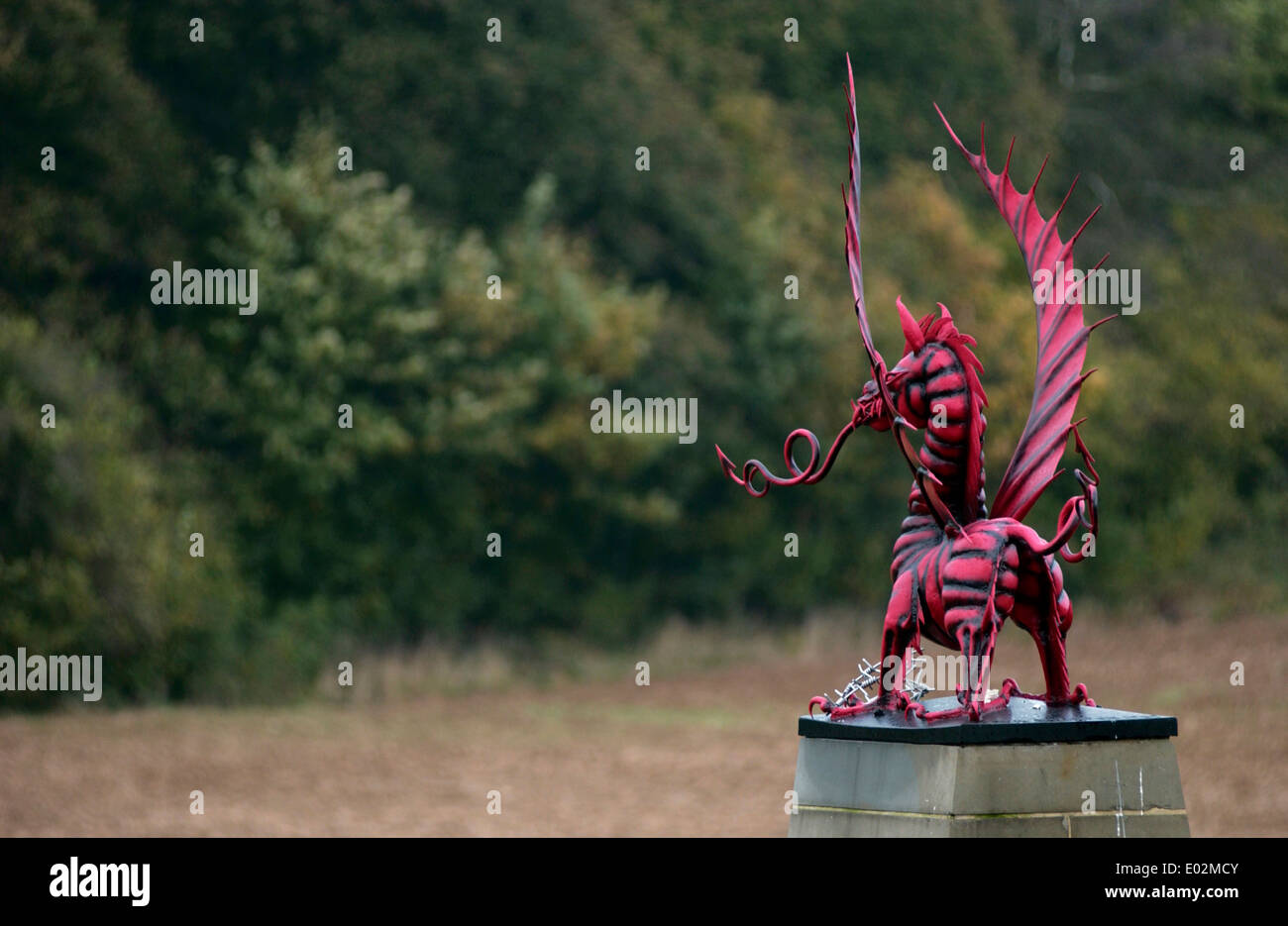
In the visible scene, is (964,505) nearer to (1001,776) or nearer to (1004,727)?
(1004,727)

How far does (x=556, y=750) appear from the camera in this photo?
76.8 ft

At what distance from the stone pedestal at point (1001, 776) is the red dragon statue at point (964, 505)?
0.17 meters

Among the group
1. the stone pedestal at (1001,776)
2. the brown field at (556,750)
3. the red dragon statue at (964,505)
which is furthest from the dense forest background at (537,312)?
the stone pedestal at (1001,776)

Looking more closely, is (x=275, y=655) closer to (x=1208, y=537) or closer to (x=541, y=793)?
(x=541, y=793)

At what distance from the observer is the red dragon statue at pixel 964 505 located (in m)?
8.55

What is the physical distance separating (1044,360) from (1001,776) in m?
2.19

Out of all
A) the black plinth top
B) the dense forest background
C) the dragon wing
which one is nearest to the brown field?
the dense forest background

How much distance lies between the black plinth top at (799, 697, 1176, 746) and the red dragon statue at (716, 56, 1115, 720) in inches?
3.1

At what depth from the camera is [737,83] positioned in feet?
118

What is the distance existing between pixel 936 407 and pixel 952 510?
526mm

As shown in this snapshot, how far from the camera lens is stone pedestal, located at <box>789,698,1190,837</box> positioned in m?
8.37

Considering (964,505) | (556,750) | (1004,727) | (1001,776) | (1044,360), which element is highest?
(1044,360)

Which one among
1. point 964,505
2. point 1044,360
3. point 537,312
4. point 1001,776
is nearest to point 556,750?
point 537,312
